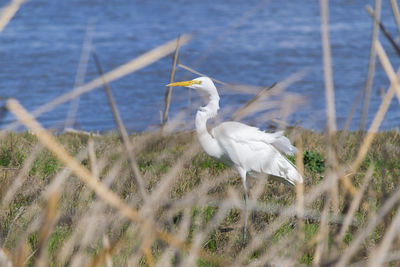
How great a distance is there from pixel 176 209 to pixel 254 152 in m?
2.08

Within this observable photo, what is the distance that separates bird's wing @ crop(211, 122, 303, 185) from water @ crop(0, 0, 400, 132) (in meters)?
3.68

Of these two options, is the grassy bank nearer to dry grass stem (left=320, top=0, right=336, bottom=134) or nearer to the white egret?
dry grass stem (left=320, top=0, right=336, bottom=134)

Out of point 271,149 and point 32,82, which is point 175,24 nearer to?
point 32,82

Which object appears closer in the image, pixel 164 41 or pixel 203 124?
pixel 203 124

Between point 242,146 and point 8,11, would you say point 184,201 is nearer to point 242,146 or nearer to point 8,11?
point 8,11

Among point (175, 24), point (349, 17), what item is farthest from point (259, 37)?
point (349, 17)

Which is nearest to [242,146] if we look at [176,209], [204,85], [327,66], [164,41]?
[204,85]

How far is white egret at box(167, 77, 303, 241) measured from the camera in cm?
538

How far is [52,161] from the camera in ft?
20.9

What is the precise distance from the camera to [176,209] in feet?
11.7

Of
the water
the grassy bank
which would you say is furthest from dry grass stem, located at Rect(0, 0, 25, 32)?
the water

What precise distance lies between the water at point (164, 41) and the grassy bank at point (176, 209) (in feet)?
10.4

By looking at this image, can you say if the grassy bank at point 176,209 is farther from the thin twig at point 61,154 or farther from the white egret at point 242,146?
the white egret at point 242,146

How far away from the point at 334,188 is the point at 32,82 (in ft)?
42.9
